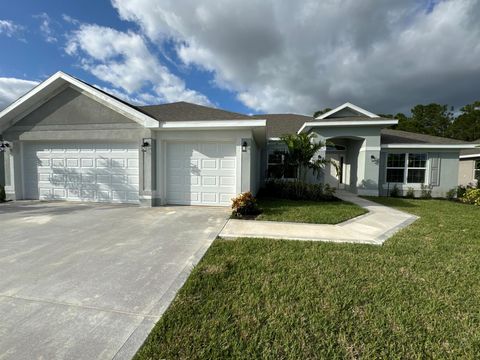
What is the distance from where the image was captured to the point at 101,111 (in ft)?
27.3

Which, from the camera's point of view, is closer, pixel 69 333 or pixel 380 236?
pixel 69 333

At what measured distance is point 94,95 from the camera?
8.19m

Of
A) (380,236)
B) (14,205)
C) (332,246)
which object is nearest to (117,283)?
(332,246)

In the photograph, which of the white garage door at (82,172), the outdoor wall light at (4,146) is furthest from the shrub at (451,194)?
the outdoor wall light at (4,146)

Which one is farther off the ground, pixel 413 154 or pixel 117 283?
pixel 413 154

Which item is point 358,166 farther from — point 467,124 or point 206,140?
point 467,124

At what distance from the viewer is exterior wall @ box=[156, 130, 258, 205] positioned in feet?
26.0

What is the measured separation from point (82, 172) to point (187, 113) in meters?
4.97

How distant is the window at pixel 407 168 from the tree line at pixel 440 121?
875 inches

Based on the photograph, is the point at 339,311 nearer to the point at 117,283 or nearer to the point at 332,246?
the point at 332,246

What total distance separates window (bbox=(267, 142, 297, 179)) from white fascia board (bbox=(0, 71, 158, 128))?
24.2 feet

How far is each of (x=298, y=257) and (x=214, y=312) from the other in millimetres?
1959

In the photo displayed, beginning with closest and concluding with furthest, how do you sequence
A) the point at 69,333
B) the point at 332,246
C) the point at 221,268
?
the point at 69,333 → the point at 221,268 → the point at 332,246

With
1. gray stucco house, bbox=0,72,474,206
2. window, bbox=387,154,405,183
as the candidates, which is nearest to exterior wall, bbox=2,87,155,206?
gray stucco house, bbox=0,72,474,206
